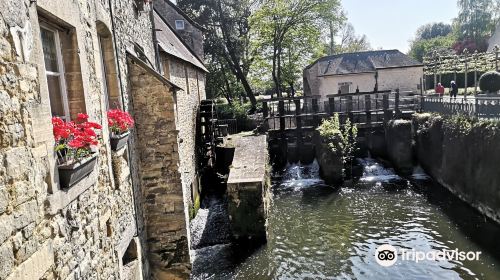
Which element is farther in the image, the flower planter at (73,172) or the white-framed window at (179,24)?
the white-framed window at (179,24)

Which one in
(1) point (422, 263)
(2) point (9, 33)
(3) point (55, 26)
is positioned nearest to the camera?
(2) point (9, 33)

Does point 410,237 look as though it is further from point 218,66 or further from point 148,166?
point 218,66

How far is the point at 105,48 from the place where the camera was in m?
5.77

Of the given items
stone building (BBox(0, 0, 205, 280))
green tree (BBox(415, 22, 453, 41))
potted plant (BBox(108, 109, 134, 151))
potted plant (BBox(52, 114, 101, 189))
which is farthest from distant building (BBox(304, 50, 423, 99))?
green tree (BBox(415, 22, 453, 41))

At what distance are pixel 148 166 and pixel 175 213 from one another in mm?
1000

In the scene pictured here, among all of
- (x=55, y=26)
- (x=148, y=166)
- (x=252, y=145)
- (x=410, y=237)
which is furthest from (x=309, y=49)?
(x=55, y=26)

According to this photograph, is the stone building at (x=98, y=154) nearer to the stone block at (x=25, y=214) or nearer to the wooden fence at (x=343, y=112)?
the stone block at (x=25, y=214)

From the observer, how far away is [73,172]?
3.20m

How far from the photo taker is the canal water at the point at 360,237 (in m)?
9.17

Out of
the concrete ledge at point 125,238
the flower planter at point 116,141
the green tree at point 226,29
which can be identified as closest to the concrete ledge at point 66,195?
the flower planter at point 116,141

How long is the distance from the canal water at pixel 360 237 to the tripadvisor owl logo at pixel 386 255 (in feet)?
0.37

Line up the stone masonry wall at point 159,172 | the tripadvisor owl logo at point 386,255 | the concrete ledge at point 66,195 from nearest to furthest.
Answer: the concrete ledge at point 66,195 < the stone masonry wall at point 159,172 < the tripadvisor owl logo at point 386,255

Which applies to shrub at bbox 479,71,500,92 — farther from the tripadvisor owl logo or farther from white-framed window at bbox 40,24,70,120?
white-framed window at bbox 40,24,70,120

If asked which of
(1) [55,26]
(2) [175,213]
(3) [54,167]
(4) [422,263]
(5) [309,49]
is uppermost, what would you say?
(5) [309,49]
